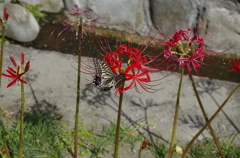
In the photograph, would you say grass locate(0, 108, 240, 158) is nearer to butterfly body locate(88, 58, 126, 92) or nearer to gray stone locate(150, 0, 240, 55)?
butterfly body locate(88, 58, 126, 92)

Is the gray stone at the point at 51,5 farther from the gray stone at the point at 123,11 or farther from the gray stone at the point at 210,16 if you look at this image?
the gray stone at the point at 210,16

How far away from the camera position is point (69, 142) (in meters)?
2.92

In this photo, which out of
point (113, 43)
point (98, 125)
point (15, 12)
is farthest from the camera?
point (113, 43)

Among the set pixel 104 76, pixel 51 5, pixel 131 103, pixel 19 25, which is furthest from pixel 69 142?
pixel 51 5

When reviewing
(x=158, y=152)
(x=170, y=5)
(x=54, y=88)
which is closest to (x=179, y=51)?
(x=158, y=152)

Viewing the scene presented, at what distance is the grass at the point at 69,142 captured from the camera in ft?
9.10

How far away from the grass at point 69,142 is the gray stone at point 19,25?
3.05m

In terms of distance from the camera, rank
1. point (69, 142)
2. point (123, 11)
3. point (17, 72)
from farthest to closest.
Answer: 1. point (123, 11)
2. point (69, 142)
3. point (17, 72)

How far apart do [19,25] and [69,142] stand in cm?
359

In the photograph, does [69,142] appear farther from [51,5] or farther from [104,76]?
[51,5]

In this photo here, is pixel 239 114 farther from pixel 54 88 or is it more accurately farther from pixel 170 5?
pixel 170 5

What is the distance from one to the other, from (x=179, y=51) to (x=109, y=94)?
1.87 metres

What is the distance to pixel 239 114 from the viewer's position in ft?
11.5

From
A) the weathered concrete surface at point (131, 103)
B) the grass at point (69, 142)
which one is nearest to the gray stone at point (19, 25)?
the weathered concrete surface at point (131, 103)
